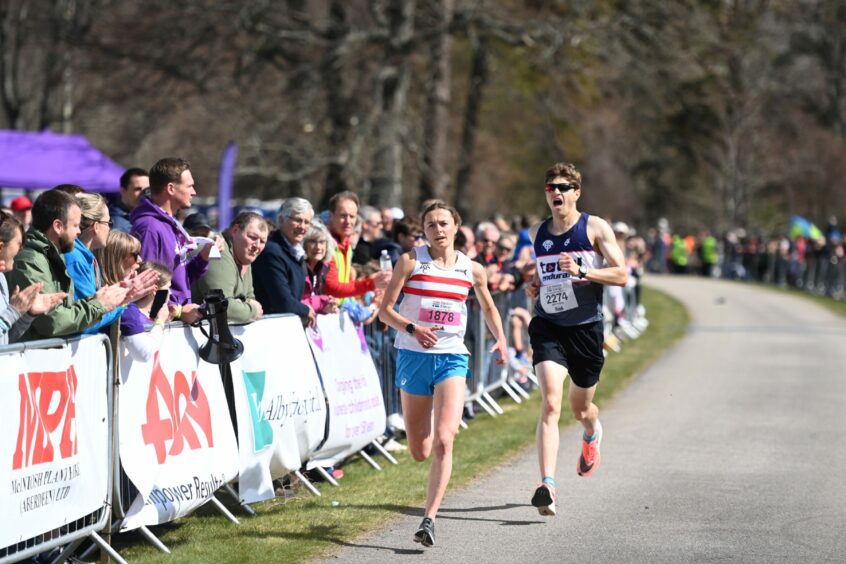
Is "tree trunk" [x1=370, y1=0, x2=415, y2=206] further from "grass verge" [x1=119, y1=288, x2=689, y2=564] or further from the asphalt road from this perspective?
"grass verge" [x1=119, y1=288, x2=689, y2=564]

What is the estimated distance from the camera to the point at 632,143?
2894 inches

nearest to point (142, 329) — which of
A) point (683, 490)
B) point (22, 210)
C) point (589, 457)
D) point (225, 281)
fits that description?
point (225, 281)

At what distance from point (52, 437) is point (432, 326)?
2.44 meters

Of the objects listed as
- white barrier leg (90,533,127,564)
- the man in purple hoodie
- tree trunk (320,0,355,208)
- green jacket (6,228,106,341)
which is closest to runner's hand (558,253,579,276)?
the man in purple hoodie

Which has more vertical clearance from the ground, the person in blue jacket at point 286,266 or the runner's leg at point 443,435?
the person in blue jacket at point 286,266

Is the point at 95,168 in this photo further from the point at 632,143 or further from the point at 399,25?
the point at 632,143

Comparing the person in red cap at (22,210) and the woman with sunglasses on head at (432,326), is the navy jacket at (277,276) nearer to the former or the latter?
the woman with sunglasses on head at (432,326)

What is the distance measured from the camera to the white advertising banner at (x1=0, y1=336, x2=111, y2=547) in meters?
5.58

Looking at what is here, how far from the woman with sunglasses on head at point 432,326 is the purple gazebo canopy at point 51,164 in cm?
1392

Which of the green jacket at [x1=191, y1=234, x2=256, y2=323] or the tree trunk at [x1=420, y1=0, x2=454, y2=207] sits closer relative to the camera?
the green jacket at [x1=191, y1=234, x2=256, y2=323]

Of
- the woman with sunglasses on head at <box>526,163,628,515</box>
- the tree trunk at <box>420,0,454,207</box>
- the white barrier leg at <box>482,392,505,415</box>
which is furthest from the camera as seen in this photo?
the tree trunk at <box>420,0,454,207</box>

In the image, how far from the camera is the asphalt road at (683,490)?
7.11 metres

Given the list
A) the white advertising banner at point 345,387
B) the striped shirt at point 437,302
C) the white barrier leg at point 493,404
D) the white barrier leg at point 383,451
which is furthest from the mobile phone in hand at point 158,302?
the white barrier leg at point 493,404

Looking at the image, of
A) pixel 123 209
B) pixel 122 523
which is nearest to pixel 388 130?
pixel 123 209
